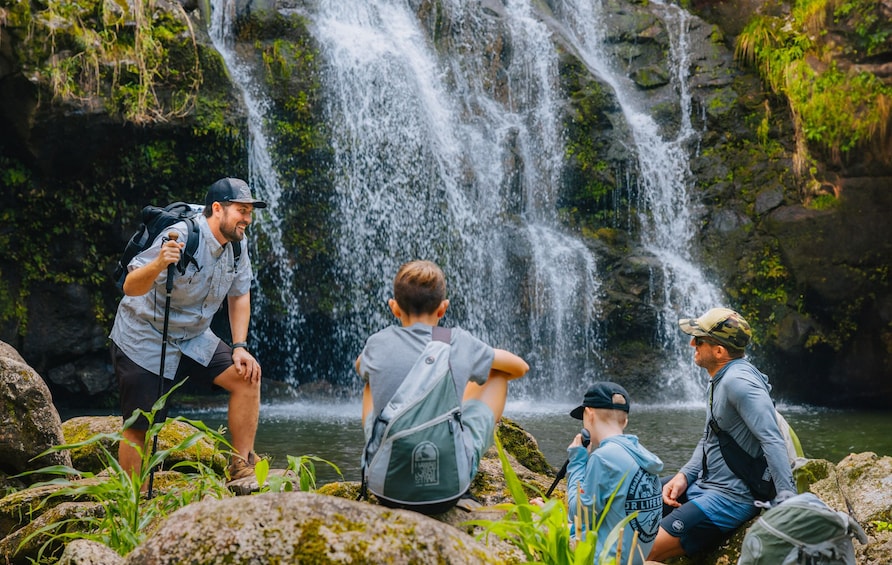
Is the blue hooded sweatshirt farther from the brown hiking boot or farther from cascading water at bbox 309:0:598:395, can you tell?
cascading water at bbox 309:0:598:395

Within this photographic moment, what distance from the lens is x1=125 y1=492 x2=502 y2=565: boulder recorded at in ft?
6.96

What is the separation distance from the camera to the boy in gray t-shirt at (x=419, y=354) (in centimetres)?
308

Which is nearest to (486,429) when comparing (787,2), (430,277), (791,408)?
(430,277)

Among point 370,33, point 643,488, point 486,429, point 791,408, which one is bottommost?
point 791,408

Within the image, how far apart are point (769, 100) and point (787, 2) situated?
6.63 ft

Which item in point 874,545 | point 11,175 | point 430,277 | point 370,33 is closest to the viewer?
point 430,277

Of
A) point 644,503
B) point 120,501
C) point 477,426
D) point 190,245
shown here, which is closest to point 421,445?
point 477,426

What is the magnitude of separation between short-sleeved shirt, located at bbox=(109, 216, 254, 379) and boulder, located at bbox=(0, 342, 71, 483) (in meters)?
0.49

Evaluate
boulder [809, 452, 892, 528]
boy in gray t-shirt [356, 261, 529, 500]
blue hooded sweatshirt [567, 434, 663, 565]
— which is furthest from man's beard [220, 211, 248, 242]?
boulder [809, 452, 892, 528]

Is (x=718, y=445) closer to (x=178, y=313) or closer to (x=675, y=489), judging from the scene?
(x=675, y=489)

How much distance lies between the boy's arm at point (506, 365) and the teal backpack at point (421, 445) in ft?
0.84

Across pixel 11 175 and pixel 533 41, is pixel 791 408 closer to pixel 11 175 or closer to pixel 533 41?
pixel 533 41

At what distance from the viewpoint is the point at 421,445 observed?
2.95 m

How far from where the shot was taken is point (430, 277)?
3211mm
